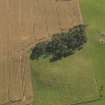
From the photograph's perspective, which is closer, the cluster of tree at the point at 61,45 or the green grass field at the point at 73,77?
the green grass field at the point at 73,77

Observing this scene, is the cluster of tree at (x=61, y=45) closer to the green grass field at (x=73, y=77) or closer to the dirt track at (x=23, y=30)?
the green grass field at (x=73, y=77)

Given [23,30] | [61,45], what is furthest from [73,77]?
[23,30]

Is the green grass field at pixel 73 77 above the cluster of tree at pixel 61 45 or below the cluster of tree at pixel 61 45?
below

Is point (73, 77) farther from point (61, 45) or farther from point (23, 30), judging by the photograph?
point (23, 30)

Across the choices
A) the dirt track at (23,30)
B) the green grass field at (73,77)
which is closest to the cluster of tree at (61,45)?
the green grass field at (73,77)

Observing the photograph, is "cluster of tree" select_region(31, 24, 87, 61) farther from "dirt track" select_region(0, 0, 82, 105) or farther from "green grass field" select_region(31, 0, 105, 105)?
"dirt track" select_region(0, 0, 82, 105)

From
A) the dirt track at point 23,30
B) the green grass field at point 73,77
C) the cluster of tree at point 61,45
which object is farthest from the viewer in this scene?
the cluster of tree at point 61,45

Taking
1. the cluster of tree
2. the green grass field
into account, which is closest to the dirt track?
the cluster of tree
